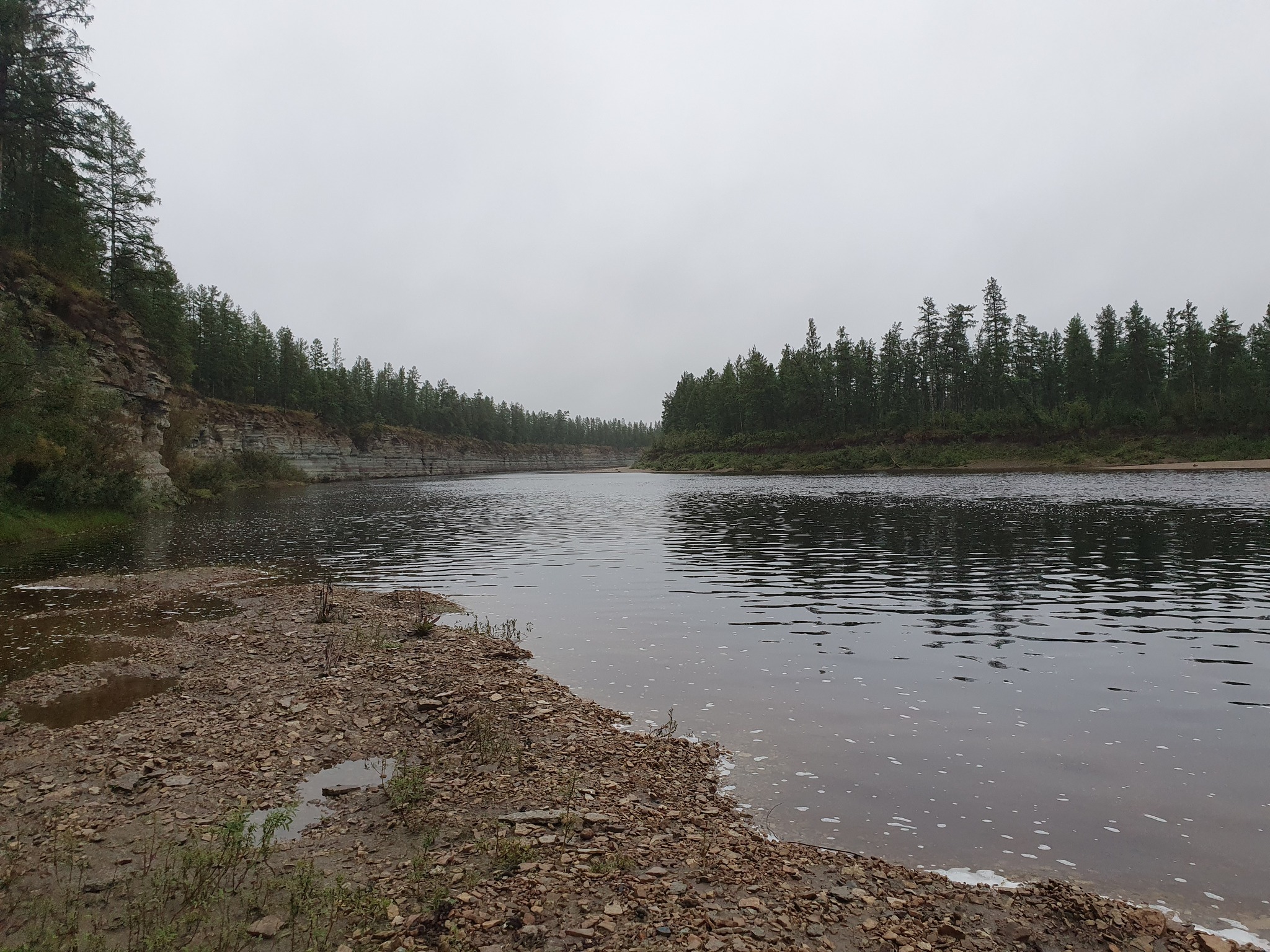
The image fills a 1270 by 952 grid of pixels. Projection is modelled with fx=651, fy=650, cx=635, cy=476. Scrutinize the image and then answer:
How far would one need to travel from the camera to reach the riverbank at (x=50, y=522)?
104 feet

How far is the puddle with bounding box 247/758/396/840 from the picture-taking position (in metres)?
7.43

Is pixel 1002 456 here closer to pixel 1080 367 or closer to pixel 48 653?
pixel 1080 367

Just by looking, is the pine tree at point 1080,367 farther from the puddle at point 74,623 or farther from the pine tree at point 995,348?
the puddle at point 74,623

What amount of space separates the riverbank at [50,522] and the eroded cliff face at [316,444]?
28.1 meters

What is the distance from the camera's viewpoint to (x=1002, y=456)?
11106 centimetres

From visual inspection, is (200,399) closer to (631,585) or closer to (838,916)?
(631,585)

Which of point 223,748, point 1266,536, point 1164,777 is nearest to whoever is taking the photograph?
point 1164,777

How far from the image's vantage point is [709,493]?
74312 millimetres

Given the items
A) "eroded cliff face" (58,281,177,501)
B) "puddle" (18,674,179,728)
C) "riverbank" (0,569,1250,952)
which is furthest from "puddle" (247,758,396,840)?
"eroded cliff face" (58,281,177,501)

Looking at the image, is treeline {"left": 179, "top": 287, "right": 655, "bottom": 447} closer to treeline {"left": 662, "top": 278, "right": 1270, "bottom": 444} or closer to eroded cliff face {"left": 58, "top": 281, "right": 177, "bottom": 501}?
eroded cliff face {"left": 58, "top": 281, "right": 177, "bottom": 501}

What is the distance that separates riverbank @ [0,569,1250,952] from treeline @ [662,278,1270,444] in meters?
125

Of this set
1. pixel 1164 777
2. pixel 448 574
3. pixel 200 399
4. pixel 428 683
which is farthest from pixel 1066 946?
pixel 200 399

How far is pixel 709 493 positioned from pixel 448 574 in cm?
5052

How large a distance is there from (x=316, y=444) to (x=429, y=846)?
5166 inches
